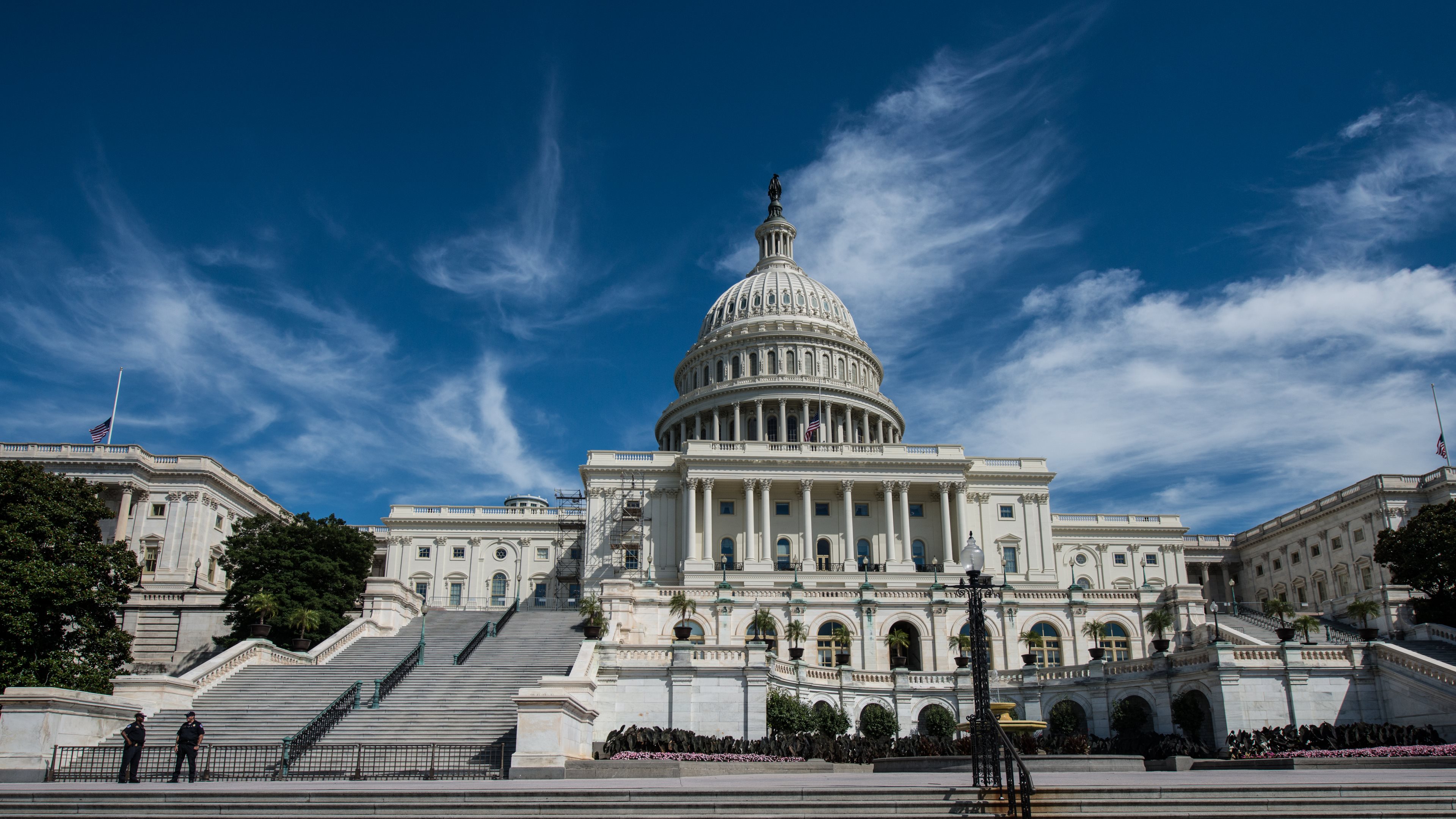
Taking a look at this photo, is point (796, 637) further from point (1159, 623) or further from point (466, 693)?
point (466, 693)

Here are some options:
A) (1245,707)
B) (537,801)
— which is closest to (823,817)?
(537,801)

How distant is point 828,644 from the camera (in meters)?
52.5

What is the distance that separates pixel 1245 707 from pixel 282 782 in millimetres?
31783

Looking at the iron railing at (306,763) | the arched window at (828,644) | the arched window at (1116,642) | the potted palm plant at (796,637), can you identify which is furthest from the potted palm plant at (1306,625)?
the iron railing at (306,763)

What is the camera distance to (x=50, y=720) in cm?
2577

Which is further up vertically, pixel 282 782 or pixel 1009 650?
pixel 1009 650

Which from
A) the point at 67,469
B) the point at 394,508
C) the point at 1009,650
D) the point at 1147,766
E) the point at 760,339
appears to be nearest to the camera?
the point at 1147,766

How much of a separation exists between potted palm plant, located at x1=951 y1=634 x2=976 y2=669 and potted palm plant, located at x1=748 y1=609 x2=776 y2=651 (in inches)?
330

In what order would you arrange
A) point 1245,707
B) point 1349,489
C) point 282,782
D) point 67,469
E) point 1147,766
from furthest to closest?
point 1349,489
point 67,469
point 1245,707
point 1147,766
point 282,782

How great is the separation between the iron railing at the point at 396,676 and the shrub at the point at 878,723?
17470 millimetres

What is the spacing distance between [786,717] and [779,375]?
64150 millimetres

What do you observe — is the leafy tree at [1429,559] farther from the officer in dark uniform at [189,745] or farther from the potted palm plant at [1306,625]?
the officer in dark uniform at [189,745]

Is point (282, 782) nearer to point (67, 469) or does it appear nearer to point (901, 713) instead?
point (901, 713)

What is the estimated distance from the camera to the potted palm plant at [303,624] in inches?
1754
